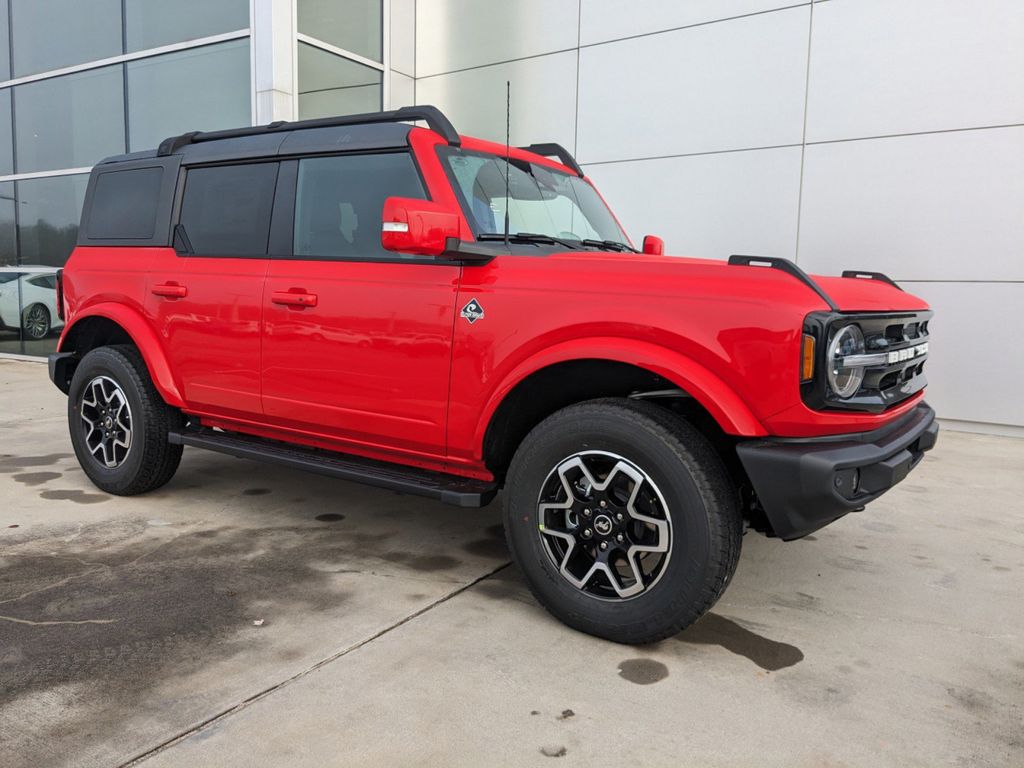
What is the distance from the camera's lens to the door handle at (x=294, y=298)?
354 centimetres

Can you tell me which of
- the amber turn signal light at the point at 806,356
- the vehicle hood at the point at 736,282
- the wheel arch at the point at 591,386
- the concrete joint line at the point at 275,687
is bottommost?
the concrete joint line at the point at 275,687

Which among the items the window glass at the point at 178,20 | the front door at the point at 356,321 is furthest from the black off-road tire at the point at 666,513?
the window glass at the point at 178,20

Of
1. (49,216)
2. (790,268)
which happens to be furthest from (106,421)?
(49,216)

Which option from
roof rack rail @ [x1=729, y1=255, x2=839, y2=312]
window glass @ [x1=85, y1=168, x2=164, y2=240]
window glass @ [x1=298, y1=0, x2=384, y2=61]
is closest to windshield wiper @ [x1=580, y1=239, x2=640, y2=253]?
roof rack rail @ [x1=729, y1=255, x2=839, y2=312]

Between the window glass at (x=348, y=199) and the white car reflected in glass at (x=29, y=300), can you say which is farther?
the white car reflected in glass at (x=29, y=300)

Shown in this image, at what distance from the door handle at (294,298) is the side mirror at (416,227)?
0.78m

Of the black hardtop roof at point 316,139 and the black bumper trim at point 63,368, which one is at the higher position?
the black hardtop roof at point 316,139

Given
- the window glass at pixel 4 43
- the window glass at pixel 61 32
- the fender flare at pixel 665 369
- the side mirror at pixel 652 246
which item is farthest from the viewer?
the window glass at pixel 4 43

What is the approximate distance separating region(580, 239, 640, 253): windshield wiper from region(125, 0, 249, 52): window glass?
780 cm

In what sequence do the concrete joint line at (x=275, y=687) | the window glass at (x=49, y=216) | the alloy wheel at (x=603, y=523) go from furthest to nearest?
the window glass at (x=49, y=216)
the alloy wheel at (x=603, y=523)
the concrete joint line at (x=275, y=687)

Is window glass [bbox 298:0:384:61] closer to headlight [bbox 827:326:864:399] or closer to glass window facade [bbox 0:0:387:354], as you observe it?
glass window facade [bbox 0:0:387:354]

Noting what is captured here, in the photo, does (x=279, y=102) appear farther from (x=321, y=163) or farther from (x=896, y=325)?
(x=896, y=325)

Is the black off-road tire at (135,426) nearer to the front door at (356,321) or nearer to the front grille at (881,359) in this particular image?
the front door at (356,321)

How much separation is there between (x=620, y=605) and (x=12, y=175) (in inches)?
539
